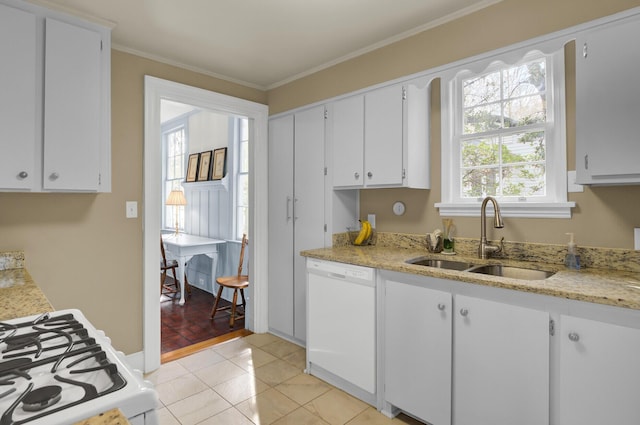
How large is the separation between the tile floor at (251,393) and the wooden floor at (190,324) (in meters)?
0.36

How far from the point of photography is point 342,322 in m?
2.41

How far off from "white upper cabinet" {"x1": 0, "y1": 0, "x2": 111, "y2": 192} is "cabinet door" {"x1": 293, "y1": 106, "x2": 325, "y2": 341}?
4.90 feet

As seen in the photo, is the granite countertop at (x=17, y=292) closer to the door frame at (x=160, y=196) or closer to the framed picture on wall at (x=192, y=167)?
the door frame at (x=160, y=196)

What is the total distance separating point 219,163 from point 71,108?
2.75 metres

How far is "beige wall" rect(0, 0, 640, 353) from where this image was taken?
1.95 meters

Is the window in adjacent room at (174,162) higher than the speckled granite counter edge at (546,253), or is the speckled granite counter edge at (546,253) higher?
the window in adjacent room at (174,162)

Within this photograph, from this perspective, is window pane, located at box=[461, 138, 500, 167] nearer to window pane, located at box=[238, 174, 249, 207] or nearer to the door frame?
the door frame

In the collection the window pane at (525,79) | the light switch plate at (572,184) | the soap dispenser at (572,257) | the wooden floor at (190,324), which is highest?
the window pane at (525,79)

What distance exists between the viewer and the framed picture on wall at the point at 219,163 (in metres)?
4.78

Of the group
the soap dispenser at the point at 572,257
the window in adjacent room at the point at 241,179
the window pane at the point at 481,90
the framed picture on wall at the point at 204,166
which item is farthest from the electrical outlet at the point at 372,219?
the framed picture on wall at the point at 204,166

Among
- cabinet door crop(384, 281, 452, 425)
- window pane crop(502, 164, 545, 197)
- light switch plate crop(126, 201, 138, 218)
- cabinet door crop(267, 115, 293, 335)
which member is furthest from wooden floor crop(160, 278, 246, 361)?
window pane crop(502, 164, 545, 197)

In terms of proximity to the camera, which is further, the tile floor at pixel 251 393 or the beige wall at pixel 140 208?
the tile floor at pixel 251 393

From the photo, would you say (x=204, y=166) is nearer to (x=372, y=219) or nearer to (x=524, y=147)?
(x=372, y=219)

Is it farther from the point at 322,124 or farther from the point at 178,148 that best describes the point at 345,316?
the point at 178,148
